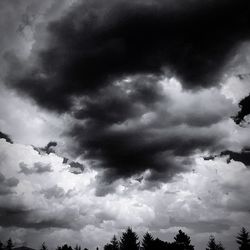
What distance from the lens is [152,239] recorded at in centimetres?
7088

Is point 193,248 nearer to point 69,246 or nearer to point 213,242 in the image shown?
point 213,242

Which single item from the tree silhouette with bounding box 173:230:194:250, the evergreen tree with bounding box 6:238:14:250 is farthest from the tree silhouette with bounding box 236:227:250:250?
the evergreen tree with bounding box 6:238:14:250

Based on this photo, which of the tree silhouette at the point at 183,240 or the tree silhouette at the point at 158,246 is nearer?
the tree silhouette at the point at 158,246

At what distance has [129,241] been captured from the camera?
7325 centimetres

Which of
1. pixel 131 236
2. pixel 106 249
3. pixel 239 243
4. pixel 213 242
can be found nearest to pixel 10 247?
pixel 106 249

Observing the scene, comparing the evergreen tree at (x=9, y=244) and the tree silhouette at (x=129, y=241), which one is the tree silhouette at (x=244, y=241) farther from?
the evergreen tree at (x=9, y=244)

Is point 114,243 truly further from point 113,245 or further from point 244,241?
point 244,241

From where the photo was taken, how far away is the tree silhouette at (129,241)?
72562mm

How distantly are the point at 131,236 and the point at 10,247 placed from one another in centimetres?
8123

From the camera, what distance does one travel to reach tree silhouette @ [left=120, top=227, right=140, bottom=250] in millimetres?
72562

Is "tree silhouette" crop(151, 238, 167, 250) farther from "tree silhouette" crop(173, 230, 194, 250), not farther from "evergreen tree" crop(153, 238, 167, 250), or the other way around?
"tree silhouette" crop(173, 230, 194, 250)

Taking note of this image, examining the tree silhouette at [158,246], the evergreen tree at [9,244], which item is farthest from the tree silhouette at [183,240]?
the evergreen tree at [9,244]

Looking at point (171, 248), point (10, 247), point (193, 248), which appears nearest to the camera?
point (171, 248)

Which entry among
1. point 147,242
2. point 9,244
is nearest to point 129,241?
point 147,242
